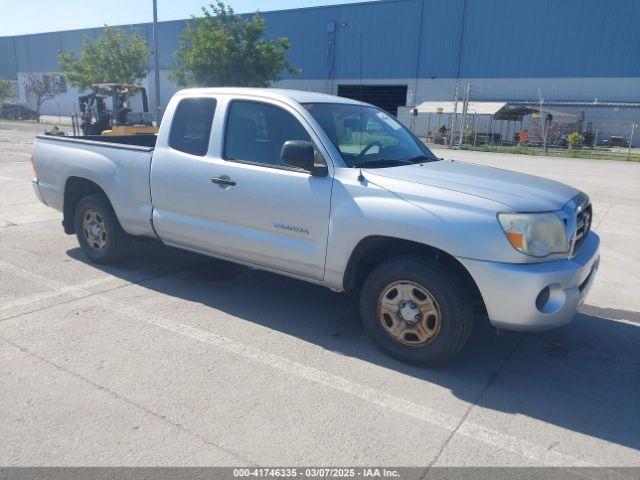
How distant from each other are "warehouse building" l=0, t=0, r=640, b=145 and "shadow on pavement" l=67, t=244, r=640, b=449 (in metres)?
30.8

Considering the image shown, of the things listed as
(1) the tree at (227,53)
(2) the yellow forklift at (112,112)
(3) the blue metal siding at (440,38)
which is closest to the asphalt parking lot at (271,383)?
(2) the yellow forklift at (112,112)

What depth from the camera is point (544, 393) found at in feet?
11.5

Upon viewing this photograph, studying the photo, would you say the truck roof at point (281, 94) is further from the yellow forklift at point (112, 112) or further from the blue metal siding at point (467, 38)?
Result: the blue metal siding at point (467, 38)

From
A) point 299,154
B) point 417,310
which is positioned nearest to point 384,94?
point 299,154

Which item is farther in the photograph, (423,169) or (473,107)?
(473,107)

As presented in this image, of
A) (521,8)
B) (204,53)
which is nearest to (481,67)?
(521,8)

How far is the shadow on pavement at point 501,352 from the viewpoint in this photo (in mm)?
3312

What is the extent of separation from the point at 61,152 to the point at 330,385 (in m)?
4.26

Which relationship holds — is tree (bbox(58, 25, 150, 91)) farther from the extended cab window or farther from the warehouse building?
the extended cab window

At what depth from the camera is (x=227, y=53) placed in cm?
2800

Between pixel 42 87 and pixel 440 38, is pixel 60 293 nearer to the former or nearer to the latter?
pixel 440 38

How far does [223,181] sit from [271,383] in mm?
1821

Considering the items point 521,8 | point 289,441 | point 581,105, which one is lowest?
point 289,441

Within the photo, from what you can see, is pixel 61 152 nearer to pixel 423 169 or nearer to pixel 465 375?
pixel 423 169
